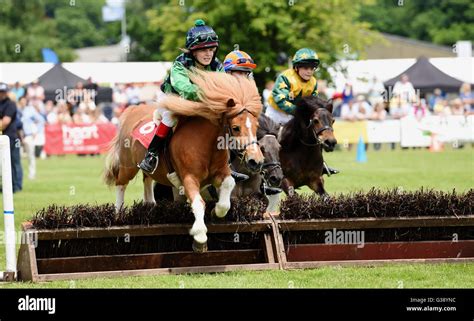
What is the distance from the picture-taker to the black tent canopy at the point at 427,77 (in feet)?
113

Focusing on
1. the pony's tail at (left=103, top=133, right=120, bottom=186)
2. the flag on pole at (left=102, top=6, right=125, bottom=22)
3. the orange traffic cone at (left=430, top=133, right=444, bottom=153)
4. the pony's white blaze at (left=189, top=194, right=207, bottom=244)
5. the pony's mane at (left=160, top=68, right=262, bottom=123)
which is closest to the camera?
the pony's white blaze at (left=189, top=194, right=207, bottom=244)

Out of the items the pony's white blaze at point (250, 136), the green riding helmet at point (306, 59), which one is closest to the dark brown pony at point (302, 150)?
the green riding helmet at point (306, 59)

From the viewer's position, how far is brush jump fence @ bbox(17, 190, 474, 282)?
340 inches

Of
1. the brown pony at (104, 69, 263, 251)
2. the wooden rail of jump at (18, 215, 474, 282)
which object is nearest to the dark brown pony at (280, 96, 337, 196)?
the wooden rail of jump at (18, 215, 474, 282)

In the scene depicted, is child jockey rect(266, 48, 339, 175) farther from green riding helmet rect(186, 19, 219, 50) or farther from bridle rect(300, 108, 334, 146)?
green riding helmet rect(186, 19, 219, 50)

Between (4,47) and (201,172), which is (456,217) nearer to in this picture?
(201,172)

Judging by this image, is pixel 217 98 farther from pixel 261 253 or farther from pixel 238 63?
pixel 238 63

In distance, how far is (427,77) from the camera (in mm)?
34594

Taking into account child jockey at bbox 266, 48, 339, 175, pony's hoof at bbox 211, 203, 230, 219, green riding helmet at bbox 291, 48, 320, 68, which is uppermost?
green riding helmet at bbox 291, 48, 320, 68

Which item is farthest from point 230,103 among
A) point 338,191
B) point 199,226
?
point 338,191

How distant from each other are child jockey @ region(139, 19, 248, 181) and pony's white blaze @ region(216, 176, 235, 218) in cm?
85

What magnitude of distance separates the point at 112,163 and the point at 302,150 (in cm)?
244

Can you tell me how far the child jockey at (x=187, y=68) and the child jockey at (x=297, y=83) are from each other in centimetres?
221
